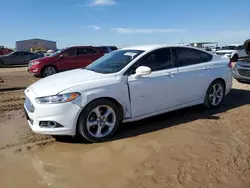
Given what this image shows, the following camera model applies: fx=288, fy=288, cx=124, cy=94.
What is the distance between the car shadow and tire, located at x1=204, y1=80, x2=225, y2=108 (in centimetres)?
14

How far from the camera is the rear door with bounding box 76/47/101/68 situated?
1430 centimetres

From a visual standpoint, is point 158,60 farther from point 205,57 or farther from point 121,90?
point 205,57

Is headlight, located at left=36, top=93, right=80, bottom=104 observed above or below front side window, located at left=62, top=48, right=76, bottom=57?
below

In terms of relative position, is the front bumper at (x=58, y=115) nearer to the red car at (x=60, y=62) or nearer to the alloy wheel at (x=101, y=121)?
the alloy wheel at (x=101, y=121)

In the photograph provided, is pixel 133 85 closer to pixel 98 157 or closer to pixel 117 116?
pixel 117 116

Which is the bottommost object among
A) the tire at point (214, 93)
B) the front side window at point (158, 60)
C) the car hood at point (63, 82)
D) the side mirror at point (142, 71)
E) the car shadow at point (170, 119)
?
the car shadow at point (170, 119)

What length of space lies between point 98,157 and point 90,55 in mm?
11275

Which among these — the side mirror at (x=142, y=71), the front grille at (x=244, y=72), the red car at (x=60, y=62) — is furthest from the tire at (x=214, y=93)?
the red car at (x=60, y=62)

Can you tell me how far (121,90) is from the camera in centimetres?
480

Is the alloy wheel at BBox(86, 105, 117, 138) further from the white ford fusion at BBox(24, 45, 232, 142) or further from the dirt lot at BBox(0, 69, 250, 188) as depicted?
the dirt lot at BBox(0, 69, 250, 188)

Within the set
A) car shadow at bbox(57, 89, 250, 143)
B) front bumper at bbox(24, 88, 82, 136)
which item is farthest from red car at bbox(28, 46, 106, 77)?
front bumper at bbox(24, 88, 82, 136)

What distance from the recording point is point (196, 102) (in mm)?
6023

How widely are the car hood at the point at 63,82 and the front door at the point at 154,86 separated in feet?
2.00

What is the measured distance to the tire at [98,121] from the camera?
447 cm
